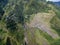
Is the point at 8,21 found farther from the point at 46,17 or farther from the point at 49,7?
the point at 49,7

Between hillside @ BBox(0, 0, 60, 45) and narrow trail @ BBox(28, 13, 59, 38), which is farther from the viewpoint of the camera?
narrow trail @ BBox(28, 13, 59, 38)

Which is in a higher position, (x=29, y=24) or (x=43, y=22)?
(x=29, y=24)

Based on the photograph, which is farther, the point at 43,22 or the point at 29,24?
the point at 43,22

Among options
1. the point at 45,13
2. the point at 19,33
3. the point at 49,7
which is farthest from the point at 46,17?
the point at 19,33

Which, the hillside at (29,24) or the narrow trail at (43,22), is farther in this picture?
the narrow trail at (43,22)

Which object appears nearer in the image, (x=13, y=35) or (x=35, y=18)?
(x=13, y=35)
